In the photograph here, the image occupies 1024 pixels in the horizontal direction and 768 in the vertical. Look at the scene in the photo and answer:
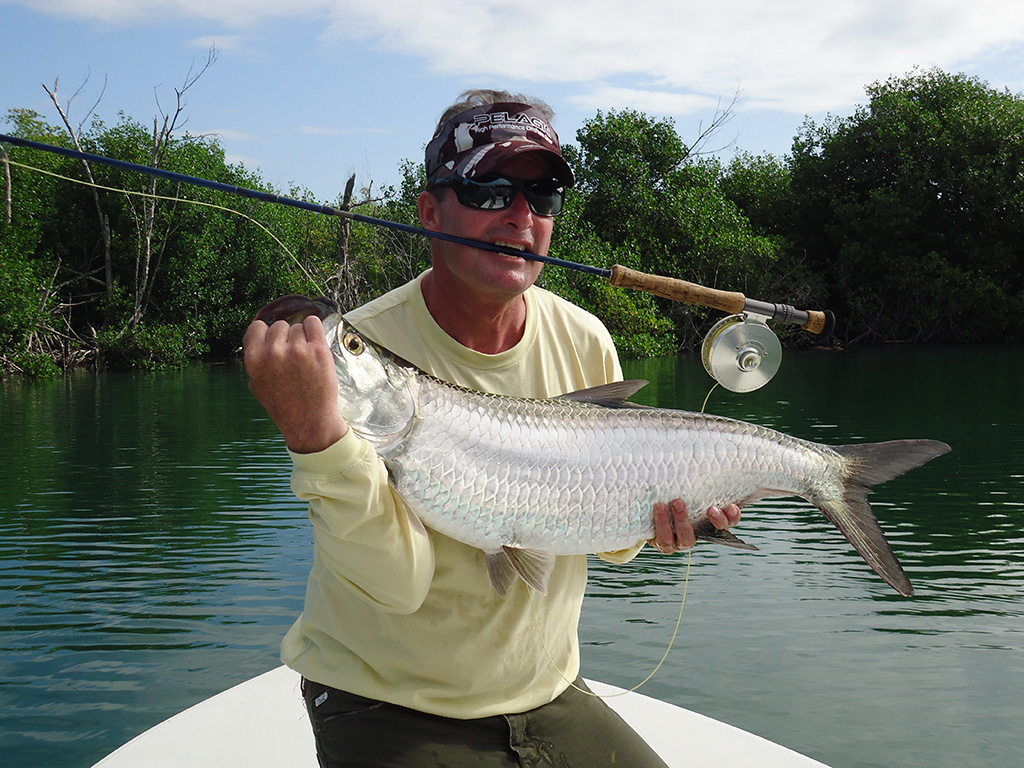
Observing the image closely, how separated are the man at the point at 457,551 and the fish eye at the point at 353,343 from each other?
0.18 m

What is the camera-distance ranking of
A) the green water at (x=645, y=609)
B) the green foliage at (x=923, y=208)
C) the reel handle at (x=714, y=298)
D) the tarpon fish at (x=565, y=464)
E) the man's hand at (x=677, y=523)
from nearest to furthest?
1. the tarpon fish at (x=565, y=464)
2. the man's hand at (x=677, y=523)
3. the reel handle at (x=714, y=298)
4. the green water at (x=645, y=609)
5. the green foliage at (x=923, y=208)

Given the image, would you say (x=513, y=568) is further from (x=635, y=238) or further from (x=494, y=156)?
(x=635, y=238)

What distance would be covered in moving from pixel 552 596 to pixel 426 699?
21.0 inches

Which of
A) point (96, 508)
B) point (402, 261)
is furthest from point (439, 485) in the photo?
point (402, 261)

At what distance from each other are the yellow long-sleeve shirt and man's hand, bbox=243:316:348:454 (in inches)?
2.3

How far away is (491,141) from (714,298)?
1078 mm

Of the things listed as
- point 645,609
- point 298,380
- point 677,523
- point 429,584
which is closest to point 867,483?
point 677,523

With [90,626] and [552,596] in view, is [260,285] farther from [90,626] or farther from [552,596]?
[552,596]

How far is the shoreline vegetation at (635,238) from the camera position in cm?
3647

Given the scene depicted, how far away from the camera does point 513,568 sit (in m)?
2.71

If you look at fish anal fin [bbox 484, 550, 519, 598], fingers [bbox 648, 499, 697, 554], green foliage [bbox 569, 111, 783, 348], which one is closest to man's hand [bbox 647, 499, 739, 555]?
fingers [bbox 648, 499, 697, 554]

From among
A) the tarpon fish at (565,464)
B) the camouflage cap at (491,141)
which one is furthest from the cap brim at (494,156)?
the tarpon fish at (565,464)

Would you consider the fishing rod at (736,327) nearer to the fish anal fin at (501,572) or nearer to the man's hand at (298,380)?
the fish anal fin at (501,572)

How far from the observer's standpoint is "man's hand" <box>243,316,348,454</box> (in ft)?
7.30
